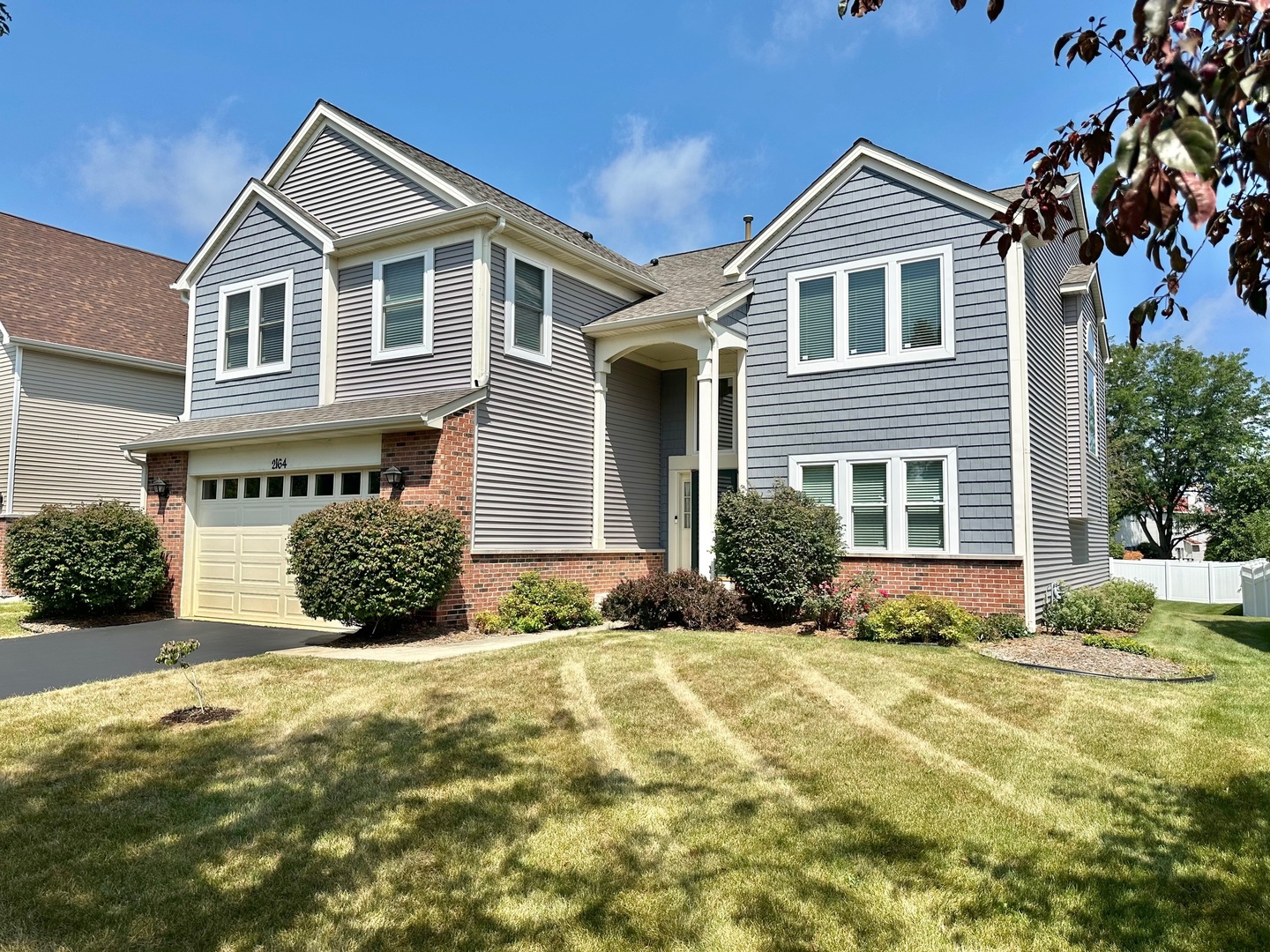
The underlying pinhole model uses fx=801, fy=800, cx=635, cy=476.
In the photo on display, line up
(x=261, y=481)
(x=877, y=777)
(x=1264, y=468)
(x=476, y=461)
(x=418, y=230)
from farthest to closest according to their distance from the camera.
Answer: (x=1264, y=468) → (x=261, y=481) → (x=418, y=230) → (x=476, y=461) → (x=877, y=777)

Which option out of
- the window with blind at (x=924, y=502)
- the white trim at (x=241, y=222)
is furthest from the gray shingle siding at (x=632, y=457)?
the white trim at (x=241, y=222)

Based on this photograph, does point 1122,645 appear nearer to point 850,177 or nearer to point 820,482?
point 820,482

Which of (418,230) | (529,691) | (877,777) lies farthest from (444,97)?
(877,777)

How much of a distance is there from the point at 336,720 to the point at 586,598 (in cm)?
644

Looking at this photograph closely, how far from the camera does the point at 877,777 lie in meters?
5.39

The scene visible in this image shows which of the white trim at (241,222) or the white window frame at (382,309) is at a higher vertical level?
the white trim at (241,222)

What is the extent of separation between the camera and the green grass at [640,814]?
141 inches

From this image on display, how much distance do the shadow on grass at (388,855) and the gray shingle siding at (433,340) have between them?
767 cm

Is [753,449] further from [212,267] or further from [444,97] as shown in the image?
[212,267]

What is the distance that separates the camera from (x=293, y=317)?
14258 mm

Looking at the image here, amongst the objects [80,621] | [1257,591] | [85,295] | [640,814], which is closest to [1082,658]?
[640,814]

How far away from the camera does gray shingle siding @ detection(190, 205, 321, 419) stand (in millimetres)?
13984

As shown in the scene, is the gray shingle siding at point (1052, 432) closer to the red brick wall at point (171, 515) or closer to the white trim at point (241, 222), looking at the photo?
the white trim at point (241, 222)

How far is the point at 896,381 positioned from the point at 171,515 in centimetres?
1292
